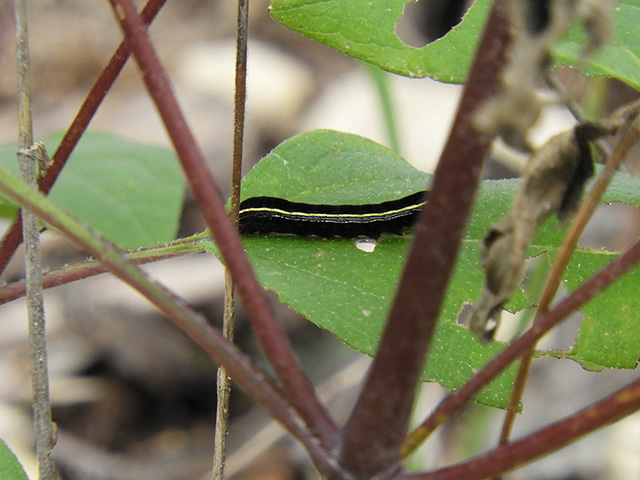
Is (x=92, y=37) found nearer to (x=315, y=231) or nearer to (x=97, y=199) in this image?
(x=97, y=199)

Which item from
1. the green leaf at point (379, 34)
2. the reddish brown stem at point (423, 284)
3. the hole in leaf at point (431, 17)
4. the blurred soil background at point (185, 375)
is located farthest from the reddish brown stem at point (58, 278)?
the hole in leaf at point (431, 17)

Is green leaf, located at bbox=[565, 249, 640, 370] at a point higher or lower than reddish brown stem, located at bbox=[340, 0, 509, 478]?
lower

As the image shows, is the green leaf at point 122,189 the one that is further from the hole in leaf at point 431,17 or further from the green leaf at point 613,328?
the hole in leaf at point 431,17

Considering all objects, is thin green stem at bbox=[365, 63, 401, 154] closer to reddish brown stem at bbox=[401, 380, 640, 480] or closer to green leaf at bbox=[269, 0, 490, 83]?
green leaf at bbox=[269, 0, 490, 83]

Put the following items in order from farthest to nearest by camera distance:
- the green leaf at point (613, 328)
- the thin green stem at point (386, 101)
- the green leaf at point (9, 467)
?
the thin green stem at point (386, 101), the green leaf at point (613, 328), the green leaf at point (9, 467)

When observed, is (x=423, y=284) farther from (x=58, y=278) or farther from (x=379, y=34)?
(x=58, y=278)

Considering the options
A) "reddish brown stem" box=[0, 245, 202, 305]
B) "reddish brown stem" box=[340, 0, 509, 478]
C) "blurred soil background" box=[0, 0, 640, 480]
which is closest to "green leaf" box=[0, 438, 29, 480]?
"reddish brown stem" box=[0, 245, 202, 305]

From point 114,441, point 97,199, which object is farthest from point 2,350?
point 97,199
